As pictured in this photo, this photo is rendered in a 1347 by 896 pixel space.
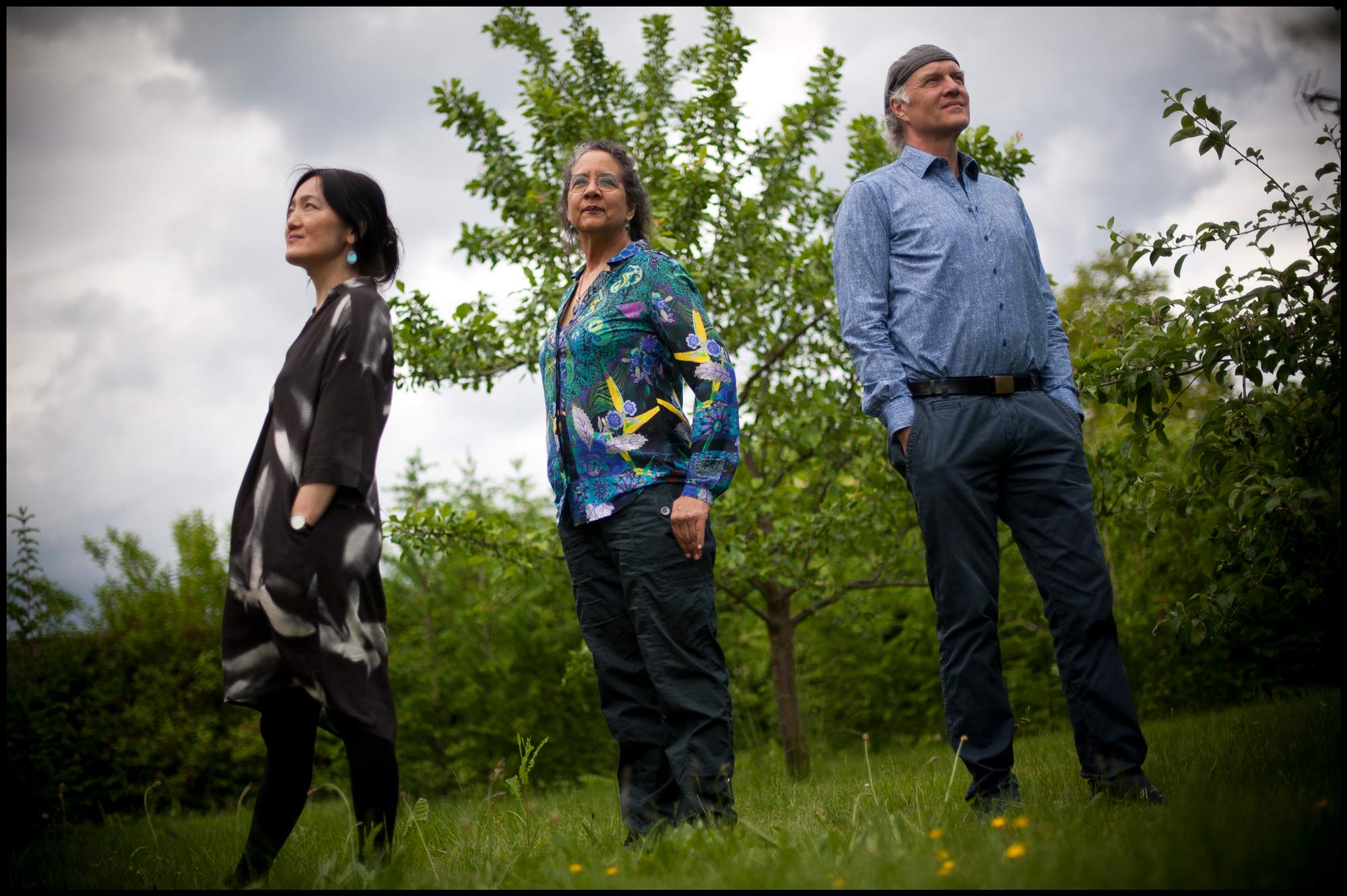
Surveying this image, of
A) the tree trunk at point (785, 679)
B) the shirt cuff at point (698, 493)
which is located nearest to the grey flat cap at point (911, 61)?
the shirt cuff at point (698, 493)

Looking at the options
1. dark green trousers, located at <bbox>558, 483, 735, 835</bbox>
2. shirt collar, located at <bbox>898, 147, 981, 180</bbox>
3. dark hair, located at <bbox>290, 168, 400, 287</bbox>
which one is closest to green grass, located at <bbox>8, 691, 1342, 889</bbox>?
dark green trousers, located at <bbox>558, 483, 735, 835</bbox>

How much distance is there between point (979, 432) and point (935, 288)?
17.4 inches

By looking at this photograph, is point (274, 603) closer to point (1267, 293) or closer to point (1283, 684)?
point (1267, 293)

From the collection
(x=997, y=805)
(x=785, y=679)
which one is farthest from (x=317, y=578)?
(x=785, y=679)

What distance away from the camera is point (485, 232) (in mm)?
5305

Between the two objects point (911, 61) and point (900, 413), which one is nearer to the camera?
point (900, 413)

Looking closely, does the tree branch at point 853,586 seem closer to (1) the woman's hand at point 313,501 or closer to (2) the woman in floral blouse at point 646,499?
(2) the woman in floral blouse at point 646,499

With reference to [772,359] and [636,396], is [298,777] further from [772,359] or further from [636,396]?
[772,359]

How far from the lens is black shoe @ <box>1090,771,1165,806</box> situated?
243 centimetres

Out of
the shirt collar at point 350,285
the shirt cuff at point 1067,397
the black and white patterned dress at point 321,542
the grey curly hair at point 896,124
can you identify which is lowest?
the black and white patterned dress at point 321,542

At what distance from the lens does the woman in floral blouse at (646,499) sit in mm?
2707

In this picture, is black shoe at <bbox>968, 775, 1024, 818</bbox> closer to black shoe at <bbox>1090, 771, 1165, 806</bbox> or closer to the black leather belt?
black shoe at <bbox>1090, 771, 1165, 806</bbox>

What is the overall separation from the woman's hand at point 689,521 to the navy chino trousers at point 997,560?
0.60 metres

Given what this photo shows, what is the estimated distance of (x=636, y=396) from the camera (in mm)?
2861
